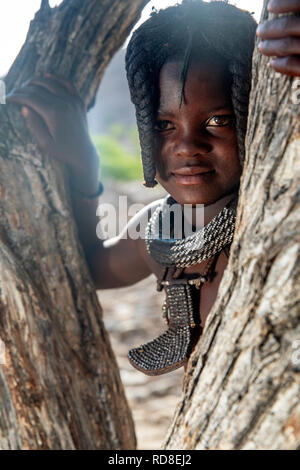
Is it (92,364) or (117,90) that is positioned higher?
(117,90)

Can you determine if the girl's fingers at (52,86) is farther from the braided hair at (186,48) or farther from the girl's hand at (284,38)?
the girl's hand at (284,38)

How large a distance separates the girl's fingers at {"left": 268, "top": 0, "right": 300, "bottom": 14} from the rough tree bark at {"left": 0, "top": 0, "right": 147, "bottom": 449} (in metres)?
1.01

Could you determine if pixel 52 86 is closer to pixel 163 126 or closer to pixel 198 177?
pixel 163 126

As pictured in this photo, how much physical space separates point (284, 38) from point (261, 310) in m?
0.48

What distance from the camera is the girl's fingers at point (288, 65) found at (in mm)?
904

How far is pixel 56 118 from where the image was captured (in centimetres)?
178

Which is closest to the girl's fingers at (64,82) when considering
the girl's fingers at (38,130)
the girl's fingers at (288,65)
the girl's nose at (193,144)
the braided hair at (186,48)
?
the girl's fingers at (38,130)

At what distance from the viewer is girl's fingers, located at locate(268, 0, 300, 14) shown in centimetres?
89

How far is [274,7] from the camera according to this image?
3.05ft

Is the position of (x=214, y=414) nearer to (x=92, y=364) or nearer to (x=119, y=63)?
(x=92, y=364)

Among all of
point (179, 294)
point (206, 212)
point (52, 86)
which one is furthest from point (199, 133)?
point (52, 86)

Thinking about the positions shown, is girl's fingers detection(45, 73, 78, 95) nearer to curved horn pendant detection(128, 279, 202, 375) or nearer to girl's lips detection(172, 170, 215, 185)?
girl's lips detection(172, 170, 215, 185)

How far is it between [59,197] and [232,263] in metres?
0.94
